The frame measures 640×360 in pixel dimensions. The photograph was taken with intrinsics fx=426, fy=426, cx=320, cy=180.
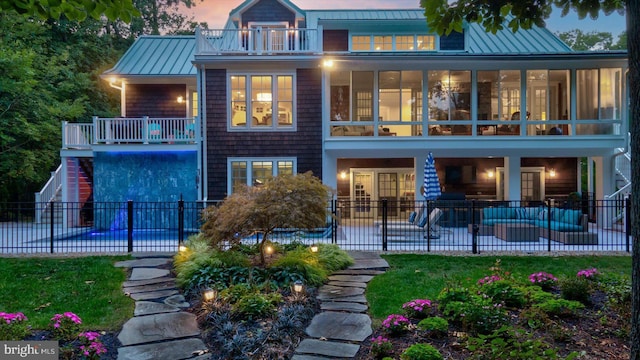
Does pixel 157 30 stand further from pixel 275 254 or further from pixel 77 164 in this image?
pixel 275 254

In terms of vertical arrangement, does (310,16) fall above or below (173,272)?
above

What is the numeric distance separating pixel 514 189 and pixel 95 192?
15.8 meters

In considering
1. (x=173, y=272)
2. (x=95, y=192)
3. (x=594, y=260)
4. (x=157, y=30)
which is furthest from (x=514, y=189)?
(x=157, y=30)

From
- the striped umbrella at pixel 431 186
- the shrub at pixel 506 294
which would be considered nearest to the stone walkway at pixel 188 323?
the shrub at pixel 506 294

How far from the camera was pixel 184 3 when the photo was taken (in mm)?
32281

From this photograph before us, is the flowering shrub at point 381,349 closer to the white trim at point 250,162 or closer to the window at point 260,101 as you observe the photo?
the white trim at point 250,162

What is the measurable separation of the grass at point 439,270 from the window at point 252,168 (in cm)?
689

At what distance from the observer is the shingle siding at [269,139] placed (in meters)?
15.4

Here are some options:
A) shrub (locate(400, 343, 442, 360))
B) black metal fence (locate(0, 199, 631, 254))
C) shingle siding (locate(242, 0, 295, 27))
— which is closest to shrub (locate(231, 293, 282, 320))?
shrub (locate(400, 343, 442, 360))

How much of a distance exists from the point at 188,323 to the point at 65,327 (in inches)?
56.5

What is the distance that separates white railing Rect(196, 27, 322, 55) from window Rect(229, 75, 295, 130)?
98cm

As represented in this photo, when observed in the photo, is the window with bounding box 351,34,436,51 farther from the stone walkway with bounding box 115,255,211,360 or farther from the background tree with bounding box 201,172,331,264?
the stone walkway with bounding box 115,255,211,360

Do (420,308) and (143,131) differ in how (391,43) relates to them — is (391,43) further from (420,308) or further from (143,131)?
(420,308)

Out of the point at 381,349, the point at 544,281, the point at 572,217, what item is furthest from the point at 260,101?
the point at 381,349
